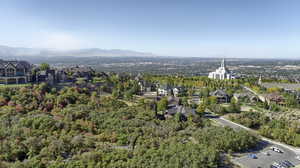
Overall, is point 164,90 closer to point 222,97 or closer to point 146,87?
point 146,87

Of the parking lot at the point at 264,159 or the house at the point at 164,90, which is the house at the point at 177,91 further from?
the parking lot at the point at 264,159

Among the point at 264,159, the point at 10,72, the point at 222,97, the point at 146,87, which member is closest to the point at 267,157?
the point at 264,159

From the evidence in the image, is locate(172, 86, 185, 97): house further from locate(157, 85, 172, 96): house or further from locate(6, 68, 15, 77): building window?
locate(6, 68, 15, 77): building window

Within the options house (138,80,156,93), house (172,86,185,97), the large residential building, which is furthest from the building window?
house (172,86,185,97)

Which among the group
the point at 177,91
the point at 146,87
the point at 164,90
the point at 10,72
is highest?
the point at 10,72

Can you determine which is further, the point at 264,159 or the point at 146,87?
the point at 146,87

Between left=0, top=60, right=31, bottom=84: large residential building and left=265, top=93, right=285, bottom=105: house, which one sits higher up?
left=0, top=60, right=31, bottom=84: large residential building
